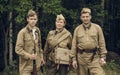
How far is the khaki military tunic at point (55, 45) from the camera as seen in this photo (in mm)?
9312

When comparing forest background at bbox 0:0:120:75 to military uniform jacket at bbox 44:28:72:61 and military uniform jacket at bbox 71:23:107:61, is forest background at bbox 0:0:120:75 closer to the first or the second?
military uniform jacket at bbox 44:28:72:61

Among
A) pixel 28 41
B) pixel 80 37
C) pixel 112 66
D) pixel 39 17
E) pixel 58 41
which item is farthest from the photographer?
pixel 112 66

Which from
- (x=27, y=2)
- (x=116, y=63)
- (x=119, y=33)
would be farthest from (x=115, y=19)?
(x=27, y=2)

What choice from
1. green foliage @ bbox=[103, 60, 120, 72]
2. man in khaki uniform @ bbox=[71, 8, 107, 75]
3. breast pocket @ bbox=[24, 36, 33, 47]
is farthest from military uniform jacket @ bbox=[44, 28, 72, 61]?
green foliage @ bbox=[103, 60, 120, 72]

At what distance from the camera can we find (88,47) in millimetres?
8961

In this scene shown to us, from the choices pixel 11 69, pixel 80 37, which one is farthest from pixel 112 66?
pixel 80 37

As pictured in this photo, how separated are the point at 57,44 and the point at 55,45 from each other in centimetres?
6

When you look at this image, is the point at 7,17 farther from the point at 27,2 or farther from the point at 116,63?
the point at 116,63

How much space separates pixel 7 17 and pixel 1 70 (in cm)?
250

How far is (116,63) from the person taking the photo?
63.4 ft

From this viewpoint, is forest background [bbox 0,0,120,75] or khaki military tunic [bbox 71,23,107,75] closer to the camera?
khaki military tunic [bbox 71,23,107,75]

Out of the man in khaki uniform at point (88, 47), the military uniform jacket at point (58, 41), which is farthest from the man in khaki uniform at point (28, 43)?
the man in khaki uniform at point (88, 47)

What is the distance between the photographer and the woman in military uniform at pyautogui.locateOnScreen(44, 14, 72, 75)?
9289 mm

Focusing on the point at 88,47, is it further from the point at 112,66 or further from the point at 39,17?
the point at 112,66
